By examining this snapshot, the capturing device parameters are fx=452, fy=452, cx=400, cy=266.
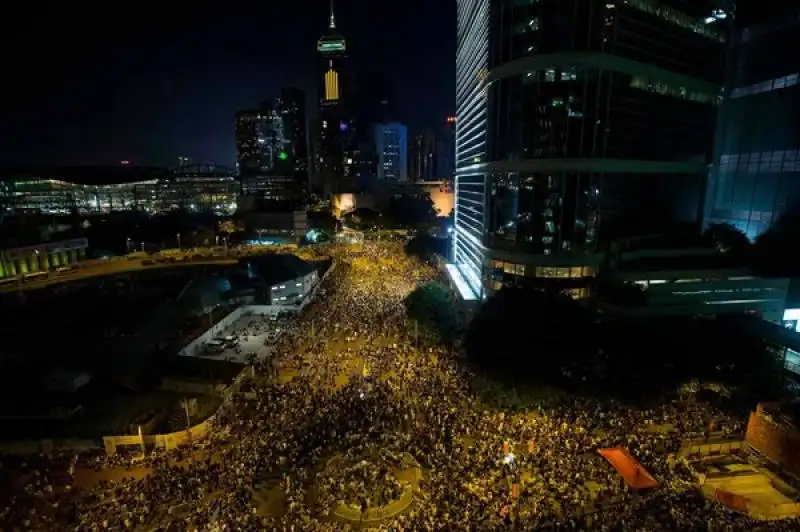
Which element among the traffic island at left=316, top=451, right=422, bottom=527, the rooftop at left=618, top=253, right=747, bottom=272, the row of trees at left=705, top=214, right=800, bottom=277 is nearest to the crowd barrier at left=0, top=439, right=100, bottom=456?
the traffic island at left=316, top=451, right=422, bottom=527

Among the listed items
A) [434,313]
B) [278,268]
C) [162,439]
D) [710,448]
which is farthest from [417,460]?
[278,268]

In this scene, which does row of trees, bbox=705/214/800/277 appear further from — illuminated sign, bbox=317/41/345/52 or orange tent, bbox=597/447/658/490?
illuminated sign, bbox=317/41/345/52

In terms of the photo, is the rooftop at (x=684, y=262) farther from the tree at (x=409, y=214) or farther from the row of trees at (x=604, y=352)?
the tree at (x=409, y=214)

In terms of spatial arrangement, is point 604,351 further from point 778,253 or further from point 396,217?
point 396,217

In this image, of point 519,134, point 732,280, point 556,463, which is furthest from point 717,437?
point 519,134

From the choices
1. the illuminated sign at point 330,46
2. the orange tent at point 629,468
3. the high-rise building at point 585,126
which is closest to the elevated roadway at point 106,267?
the high-rise building at point 585,126

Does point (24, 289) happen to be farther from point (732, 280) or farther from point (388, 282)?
point (732, 280)
